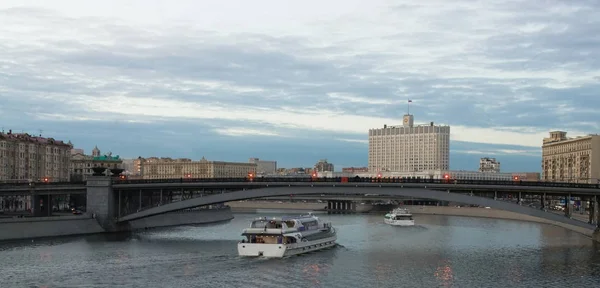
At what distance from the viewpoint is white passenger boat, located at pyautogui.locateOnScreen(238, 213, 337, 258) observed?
262 feet

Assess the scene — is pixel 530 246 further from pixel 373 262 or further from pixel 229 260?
pixel 229 260

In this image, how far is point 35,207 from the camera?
120 m

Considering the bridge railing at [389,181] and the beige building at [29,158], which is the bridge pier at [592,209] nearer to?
the bridge railing at [389,181]

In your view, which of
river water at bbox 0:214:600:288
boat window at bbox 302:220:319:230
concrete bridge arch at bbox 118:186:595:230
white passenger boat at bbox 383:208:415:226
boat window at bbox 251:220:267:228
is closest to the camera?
A: river water at bbox 0:214:600:288

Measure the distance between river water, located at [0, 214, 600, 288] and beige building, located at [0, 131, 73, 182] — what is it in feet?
249

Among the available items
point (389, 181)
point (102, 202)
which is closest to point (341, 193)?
point (389, 181)

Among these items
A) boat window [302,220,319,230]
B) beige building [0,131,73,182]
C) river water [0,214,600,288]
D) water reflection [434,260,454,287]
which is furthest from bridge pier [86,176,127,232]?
beige building [0,131,73,182]

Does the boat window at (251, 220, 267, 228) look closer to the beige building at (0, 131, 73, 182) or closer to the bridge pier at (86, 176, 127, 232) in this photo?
the bridge pier at (86, 176, 127, 232)

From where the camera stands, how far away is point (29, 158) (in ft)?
592

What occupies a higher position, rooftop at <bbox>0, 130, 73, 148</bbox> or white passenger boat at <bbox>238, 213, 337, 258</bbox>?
rooftop at <bbox>0, 130, 73, 148</bbox>

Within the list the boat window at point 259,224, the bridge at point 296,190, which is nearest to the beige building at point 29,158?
the bridge at point 296,190

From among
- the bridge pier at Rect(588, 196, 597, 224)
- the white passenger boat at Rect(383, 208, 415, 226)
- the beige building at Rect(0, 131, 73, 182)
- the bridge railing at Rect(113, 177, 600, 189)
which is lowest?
the white passenger boat at Rect(383, 208, 415, 226)

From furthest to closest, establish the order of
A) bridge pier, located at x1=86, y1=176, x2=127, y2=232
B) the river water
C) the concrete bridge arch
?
1. bridge pier, located at x1=86, y1=176, x2=127, y2=232
2. the concrete bridge arch
3. the river water

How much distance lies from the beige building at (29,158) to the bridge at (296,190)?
55384 millimetres
